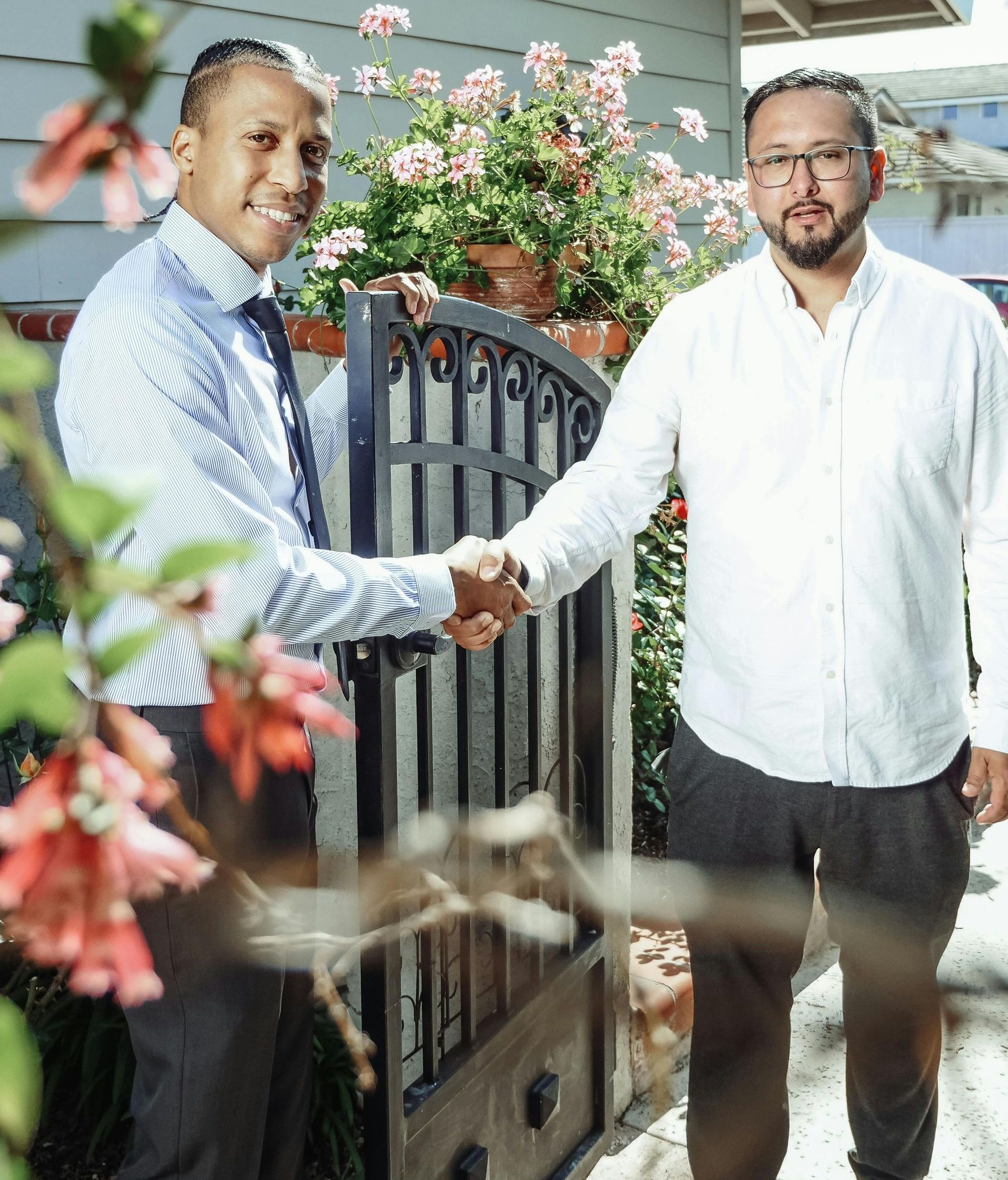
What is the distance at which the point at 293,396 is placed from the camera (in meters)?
1.80

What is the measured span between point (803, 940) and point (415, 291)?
4.17 ft

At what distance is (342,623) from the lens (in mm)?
1613

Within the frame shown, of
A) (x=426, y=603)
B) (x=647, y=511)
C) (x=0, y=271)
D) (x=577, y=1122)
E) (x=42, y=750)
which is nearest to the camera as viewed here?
(x=426, y=603)

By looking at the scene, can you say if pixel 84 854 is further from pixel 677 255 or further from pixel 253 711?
pixel 677 255

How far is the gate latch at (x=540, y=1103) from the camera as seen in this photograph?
235 cm

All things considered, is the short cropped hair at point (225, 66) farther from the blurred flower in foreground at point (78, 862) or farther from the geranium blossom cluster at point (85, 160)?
the blurred flower in foreground at point (78, 862)

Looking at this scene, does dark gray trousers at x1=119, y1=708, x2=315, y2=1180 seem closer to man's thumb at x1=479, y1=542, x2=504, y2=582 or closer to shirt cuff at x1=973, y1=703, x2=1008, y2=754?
man's thumb at x1=479, y1=542, x2=504, y2=582

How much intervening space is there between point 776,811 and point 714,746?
146 mm

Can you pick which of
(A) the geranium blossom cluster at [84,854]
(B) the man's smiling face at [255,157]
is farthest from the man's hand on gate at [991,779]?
(A) the geranium blossom cluster at [84,854]

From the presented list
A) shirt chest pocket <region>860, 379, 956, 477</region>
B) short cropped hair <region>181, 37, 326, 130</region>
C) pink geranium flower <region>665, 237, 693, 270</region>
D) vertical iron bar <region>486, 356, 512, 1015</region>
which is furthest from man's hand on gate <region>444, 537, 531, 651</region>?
pink geranium flower <region>665, 237, 693, 270</region>

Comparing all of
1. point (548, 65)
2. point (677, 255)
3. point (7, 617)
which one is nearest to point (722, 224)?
point (677, 255)

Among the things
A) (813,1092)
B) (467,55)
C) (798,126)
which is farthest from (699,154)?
(813,1092)

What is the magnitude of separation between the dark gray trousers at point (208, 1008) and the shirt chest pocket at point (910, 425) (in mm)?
1022

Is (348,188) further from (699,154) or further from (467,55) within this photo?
(699,154)
